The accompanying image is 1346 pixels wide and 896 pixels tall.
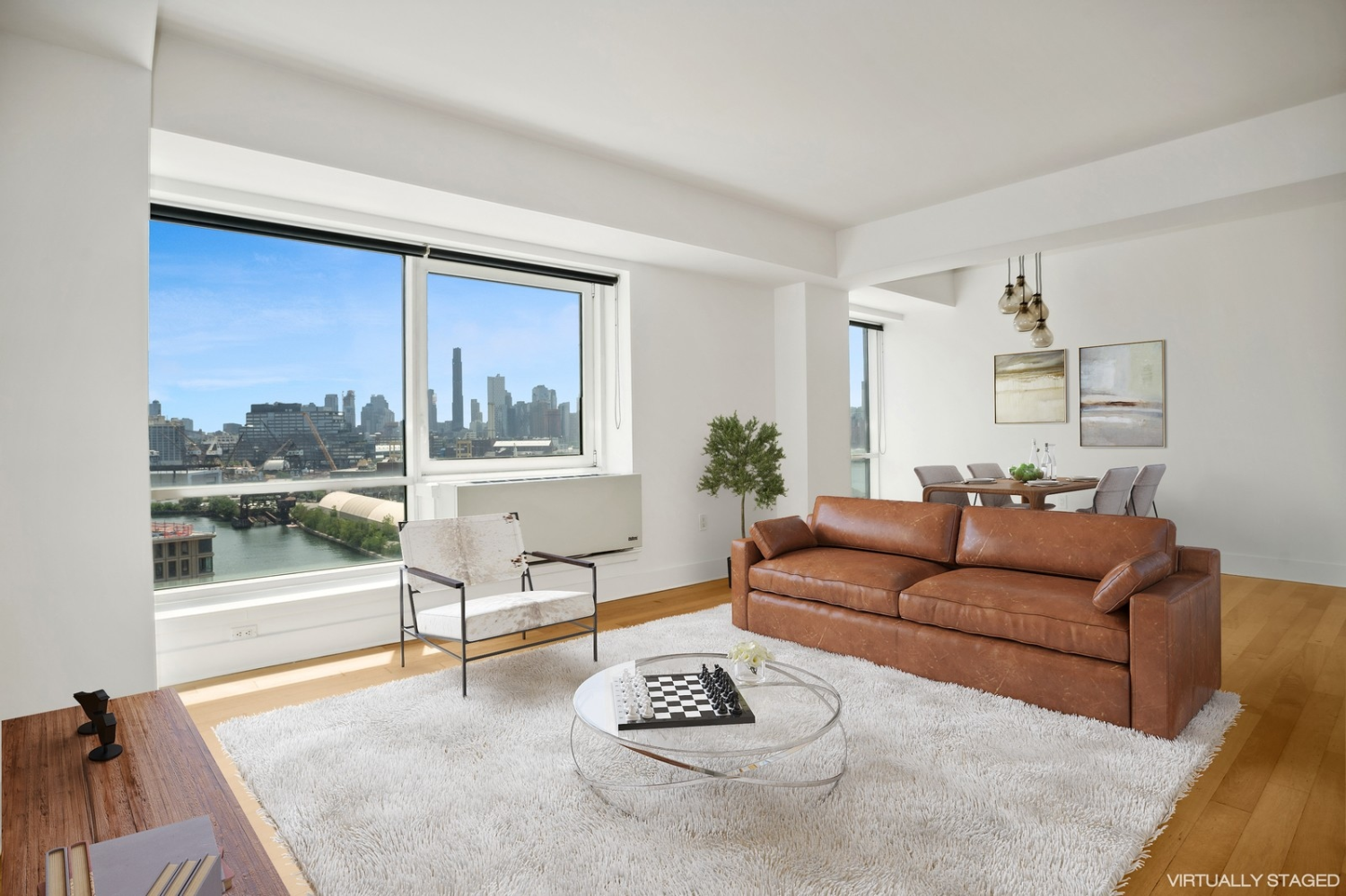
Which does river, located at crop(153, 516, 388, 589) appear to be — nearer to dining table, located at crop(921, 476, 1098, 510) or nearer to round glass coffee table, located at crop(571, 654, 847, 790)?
round glass coffee table, located at crop(571, 654, 847, 790)

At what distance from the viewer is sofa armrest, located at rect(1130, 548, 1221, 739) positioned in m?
2.66

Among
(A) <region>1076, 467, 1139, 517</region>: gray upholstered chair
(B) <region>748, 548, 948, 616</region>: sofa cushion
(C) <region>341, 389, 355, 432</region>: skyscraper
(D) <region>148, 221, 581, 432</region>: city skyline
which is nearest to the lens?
(B) <region>748, 548, 948, 616</region>: sofa cushion

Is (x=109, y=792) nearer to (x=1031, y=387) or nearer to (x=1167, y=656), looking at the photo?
(x=1167, y=656)

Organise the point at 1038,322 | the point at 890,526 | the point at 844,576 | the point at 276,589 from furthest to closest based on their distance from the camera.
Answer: the point at 1038,322
the point at 890,526
the point at 276,589
the point at 844,576

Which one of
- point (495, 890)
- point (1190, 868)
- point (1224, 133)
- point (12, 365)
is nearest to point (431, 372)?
point (12, 365)

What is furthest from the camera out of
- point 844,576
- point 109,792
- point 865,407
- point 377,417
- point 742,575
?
point 865,407

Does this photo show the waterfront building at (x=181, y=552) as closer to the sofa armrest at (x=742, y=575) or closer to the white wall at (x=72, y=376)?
the white wall at (x=72, y=376)

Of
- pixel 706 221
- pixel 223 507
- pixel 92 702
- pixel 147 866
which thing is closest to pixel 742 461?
pixel 706 221

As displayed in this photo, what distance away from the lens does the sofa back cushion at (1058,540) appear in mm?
3252

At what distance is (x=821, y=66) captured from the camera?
3354 millimetres

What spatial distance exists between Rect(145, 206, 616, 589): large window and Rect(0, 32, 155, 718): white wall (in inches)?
21.8

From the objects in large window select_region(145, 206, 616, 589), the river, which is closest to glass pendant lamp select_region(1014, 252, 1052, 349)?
large window select_region(145, 206, 616, 589)

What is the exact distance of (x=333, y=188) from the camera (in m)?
3.79

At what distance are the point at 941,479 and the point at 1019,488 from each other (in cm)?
102
